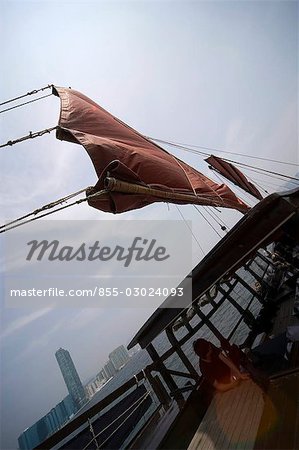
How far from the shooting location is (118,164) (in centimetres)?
486

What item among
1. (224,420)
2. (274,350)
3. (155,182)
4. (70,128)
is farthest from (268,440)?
(70,128)

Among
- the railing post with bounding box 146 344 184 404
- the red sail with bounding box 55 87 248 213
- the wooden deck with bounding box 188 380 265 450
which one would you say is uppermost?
the red sail with bounding box 55 87 248 213

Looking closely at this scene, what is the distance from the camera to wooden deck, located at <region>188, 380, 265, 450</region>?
394cm

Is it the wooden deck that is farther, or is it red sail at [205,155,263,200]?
red sail at [205,155,263,200]

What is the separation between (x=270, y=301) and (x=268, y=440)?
6.87m

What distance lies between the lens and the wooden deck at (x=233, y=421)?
12.9 ft

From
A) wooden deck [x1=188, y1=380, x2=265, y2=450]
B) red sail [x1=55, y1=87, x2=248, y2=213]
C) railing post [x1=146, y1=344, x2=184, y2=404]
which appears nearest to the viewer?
wooden deck [x1=188, y1=380, x2=265, y2=450]

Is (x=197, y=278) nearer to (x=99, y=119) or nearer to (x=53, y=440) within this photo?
(x=53, y=440)

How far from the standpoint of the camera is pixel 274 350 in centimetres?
565

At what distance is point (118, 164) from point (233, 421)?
5201 mm

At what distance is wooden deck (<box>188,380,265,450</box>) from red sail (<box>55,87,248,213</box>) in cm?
441

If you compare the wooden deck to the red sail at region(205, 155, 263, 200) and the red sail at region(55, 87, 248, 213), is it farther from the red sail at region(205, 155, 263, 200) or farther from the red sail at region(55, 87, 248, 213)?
the red sail at region(205, 155, 263, 200)

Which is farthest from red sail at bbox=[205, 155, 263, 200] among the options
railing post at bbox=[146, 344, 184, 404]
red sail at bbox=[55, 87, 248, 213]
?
railing post at bbox=[146, 344, 184, 404]

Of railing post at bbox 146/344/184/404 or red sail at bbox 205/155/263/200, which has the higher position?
red sail at bbox 205/155/263/200
